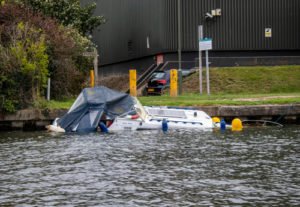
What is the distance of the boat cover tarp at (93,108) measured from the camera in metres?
26.5

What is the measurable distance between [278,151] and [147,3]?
3605 cm

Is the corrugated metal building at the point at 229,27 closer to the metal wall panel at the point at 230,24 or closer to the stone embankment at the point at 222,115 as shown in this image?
the metal wall panel at the point at 230,24

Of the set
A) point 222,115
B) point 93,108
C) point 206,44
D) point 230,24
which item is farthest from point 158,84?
point 93,108

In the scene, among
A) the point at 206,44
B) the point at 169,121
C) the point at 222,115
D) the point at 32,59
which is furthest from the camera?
the point at 206,44

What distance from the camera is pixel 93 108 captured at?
88.9 feet

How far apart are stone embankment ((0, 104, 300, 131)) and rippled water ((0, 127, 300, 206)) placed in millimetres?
4291

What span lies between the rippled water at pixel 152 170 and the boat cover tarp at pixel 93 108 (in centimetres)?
312

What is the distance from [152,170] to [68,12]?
113ft

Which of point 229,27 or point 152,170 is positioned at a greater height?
point 229,27

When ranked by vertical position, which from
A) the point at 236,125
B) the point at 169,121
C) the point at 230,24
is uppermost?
the point at 230,24

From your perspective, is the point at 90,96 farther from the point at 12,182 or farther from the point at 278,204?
the point at 278,204

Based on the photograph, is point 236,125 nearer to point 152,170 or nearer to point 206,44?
point 206,44

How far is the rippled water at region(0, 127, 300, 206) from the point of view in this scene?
12.1 meters

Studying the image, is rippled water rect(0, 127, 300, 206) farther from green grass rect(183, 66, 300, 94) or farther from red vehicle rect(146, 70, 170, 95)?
red vehicle rect(146, 70, 170, 95)
